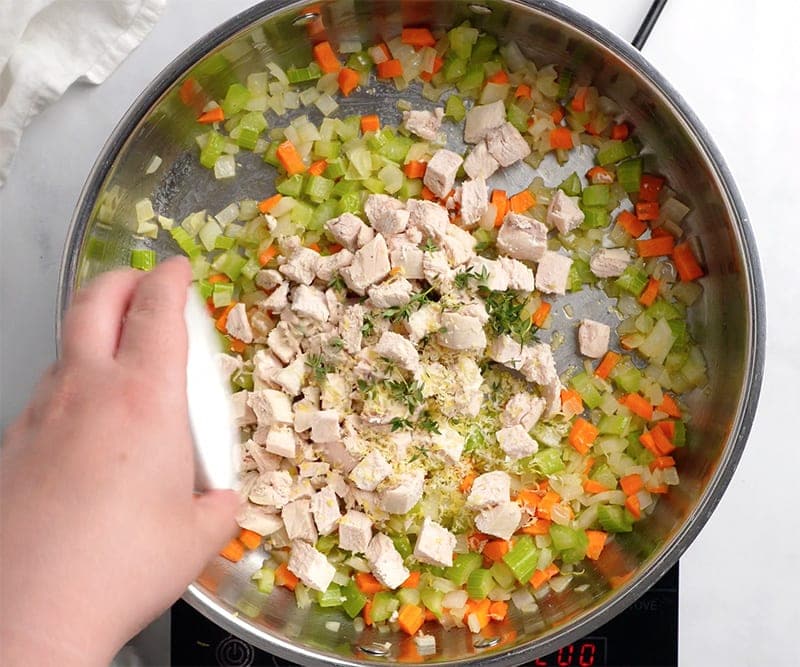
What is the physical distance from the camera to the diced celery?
169 cm

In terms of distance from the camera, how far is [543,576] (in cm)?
163

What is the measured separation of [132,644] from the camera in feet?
5.26

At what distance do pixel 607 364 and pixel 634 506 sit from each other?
299mm

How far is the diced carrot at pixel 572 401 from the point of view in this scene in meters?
1.65

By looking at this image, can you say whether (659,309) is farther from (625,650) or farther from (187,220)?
(187,220)

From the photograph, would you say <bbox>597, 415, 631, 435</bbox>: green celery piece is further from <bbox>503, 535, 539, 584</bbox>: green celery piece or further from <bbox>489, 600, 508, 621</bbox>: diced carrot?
<bbox>489, 600, 508, 621</bbox>: diced carrot

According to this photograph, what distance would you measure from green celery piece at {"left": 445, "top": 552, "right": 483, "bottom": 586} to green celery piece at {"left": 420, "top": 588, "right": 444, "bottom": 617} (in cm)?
4

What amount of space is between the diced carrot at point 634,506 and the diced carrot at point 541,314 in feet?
1.34

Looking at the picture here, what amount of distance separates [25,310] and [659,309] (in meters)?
1.34

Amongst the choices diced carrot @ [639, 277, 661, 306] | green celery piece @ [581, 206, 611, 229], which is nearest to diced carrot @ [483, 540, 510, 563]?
diced carrot @ [639, 277, 661, 306]

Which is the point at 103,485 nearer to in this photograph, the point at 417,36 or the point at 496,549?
the point at 496,549

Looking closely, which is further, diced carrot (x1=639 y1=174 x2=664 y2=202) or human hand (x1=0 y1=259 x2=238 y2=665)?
diced carrot (x1=639 y1=174 x2=664 y2=202)

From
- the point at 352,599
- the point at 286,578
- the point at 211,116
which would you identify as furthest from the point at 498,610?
the point at 211,116

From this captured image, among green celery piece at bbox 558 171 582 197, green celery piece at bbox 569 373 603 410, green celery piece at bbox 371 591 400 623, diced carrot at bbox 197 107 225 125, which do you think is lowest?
green celery piece at bbox 371 591 400 623
